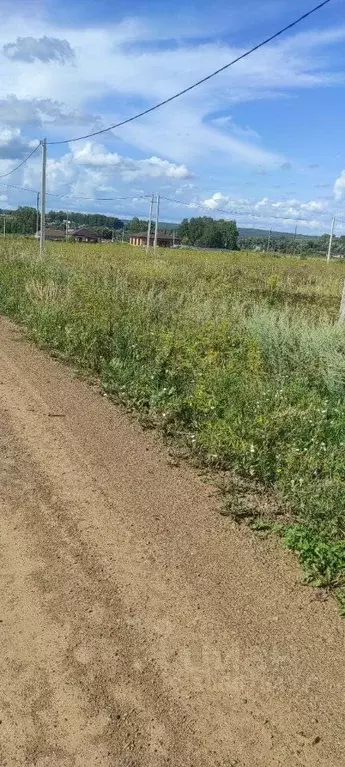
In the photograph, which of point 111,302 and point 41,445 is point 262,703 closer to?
point 41,445

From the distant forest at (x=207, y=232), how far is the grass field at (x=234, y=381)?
7487cm

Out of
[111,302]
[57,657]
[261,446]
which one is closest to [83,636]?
[57,657]

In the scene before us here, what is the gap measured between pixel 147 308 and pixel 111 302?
0.66 m

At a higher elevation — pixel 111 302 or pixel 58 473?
pixel 111 302

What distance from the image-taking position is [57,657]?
8.43 feet

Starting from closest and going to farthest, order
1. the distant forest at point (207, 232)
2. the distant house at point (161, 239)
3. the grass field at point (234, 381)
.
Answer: the grass field at point (234, 381)
the distant forest at point (207, 232)
the distant house at point (161, 239)

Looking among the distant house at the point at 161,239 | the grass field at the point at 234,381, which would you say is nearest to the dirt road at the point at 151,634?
the grass field at the point at 234,381

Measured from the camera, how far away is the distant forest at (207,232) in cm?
8699

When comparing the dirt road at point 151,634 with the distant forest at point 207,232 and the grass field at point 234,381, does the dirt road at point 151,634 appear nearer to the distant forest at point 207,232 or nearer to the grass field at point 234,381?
the grass field at point 234,381

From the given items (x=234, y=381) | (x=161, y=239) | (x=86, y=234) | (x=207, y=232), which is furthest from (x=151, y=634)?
(x=86, y=234)

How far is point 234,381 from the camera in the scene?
19.3 feet

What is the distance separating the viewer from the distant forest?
87.0 m

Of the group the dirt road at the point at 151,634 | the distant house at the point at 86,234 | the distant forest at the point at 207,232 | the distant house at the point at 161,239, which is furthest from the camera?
the distant house at the point at 86,234

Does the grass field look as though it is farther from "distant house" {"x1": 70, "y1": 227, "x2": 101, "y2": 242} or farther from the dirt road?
"distant house" {"x1": 70, "y1": 227, "x2": 101, "y2": 242}
